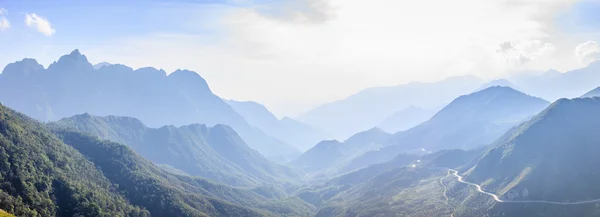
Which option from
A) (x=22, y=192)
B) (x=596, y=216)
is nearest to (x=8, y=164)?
(x=22, y=192)

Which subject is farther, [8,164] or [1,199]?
[8,164]

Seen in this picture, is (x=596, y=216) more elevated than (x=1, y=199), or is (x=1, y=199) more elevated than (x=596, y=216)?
(x=1, y=199)

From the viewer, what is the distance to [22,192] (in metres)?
193

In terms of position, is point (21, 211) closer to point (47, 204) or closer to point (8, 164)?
point (47, 204)

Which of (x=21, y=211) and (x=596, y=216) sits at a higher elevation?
(x=21, y=211)

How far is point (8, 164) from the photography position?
650 ft

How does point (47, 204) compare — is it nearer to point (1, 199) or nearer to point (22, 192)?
point (22, 192)

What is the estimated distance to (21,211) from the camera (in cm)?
17512

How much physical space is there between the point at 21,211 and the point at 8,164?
34.1 m

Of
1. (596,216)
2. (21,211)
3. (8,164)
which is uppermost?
(8,164)

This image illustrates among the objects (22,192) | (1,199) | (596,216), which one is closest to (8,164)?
(22,192)

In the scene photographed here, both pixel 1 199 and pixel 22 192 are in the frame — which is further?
pixel 22 192

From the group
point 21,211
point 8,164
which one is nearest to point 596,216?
point 21,211

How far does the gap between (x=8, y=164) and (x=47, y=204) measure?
24753 mm
